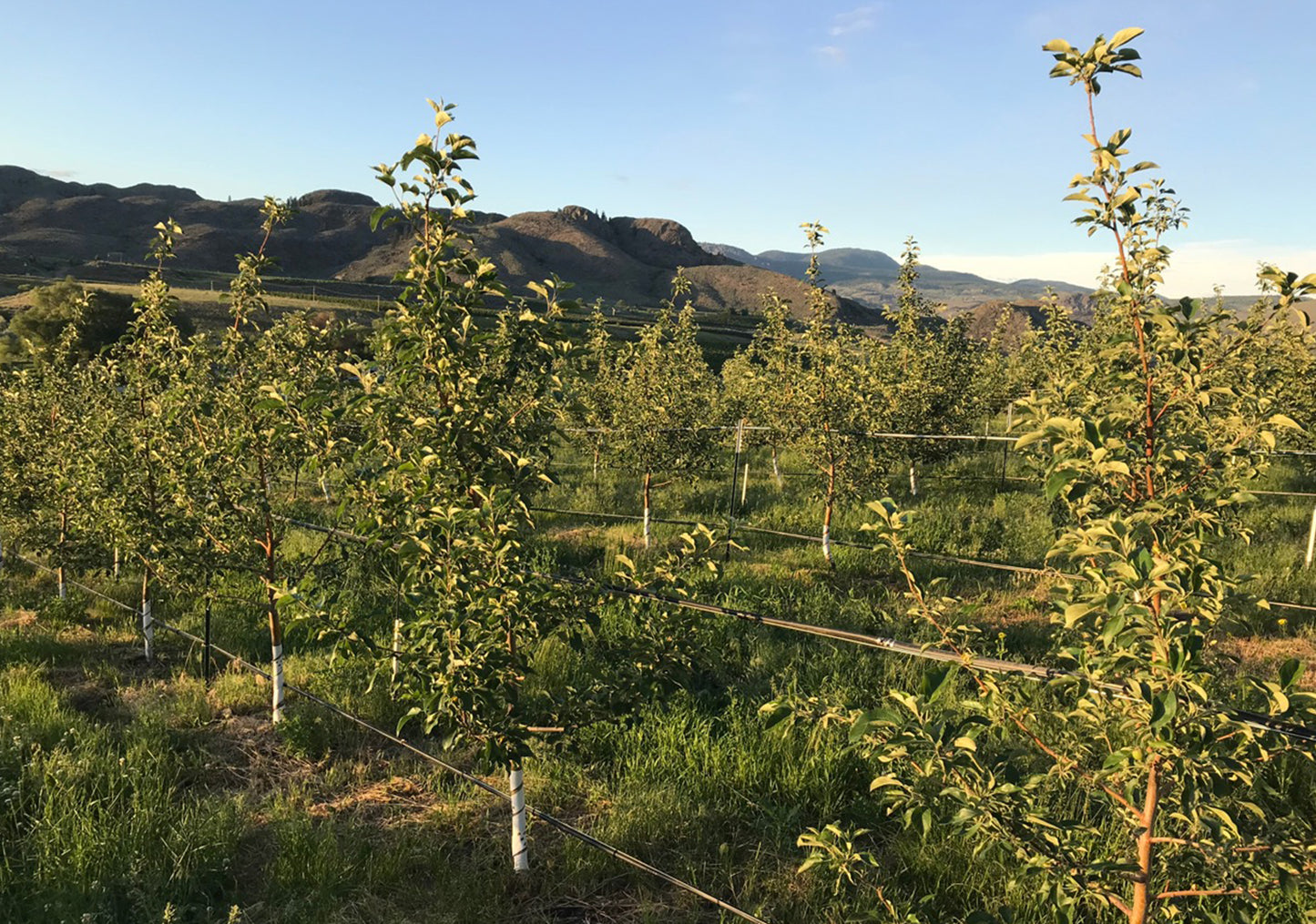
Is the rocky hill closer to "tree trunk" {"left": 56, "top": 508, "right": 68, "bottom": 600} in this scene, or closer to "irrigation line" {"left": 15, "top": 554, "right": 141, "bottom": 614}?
"irrigation line" {"left": 15, "top": 554, "right": 141, "bottom": 614}

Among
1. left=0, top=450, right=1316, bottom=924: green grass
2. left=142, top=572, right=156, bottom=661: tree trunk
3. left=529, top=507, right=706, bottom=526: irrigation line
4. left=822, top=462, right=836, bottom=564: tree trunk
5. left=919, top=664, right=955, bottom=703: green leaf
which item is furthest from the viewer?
left=529, top=507, right=706, bottom=526: irrigation line

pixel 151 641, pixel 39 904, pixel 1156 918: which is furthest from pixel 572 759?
pixel 151 641

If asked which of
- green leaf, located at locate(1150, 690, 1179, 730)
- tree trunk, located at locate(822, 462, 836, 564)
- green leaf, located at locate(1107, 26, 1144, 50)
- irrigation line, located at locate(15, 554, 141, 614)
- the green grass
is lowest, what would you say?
irrigation line, located at locate(15, 554, 141, 614)

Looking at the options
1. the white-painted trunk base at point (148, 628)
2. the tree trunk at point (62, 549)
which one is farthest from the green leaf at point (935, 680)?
the tree trunk at point (62, 549)

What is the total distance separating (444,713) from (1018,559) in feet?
33.3

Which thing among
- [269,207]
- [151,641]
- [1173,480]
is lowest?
[151,641]

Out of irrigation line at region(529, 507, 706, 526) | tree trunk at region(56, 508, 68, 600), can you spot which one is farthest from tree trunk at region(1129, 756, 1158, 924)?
tree trunk at region(56, 508, 68, 600)

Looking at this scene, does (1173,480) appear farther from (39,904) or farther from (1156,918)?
(39,904)

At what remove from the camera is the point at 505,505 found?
3.75 metres

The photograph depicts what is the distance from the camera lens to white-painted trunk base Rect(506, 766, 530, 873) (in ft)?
14.6

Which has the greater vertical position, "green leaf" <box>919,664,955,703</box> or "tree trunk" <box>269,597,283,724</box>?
"green leaf" <box>919,664,955,703</box>

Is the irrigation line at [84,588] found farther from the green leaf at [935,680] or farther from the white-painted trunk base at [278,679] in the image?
the green leaf at [935,680]

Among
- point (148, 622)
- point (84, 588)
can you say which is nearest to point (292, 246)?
point (84, 588)

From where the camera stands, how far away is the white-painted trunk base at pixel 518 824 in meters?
4.45
